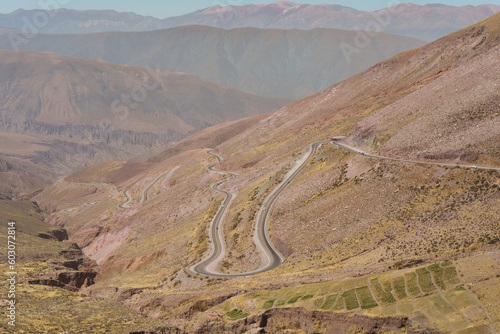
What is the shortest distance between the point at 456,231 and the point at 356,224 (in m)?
12.8

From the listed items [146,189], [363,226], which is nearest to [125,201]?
[146,189]

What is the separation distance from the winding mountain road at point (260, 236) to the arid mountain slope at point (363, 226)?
1139 millimetres

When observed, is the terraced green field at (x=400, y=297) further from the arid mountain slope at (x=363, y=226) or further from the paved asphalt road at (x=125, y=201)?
the paved asphalt road at (x=125, y=201)

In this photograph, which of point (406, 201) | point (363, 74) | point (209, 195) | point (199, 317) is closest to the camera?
point (199, 317)

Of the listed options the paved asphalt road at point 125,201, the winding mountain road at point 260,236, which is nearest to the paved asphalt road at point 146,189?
the paved asphalt road at point 125,201

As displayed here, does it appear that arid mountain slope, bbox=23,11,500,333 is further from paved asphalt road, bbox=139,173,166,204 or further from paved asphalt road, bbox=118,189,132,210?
paved asphalt road, bbox=139,173,166,204

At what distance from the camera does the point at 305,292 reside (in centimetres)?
3678

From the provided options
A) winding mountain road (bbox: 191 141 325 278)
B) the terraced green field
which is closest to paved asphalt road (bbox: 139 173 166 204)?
winding mountain road (bbox: 191 141 325 278)

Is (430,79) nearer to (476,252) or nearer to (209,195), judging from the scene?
(209,195)

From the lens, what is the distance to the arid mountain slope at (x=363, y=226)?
3244 centimetres

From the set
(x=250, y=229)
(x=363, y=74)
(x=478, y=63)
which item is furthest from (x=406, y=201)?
(x=363, y=74)

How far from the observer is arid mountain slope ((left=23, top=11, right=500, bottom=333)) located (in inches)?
1277

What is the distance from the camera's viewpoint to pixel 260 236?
61.4 meters

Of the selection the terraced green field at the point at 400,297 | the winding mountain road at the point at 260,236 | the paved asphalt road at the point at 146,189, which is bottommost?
the paved asphalt road at the point at 146,189
